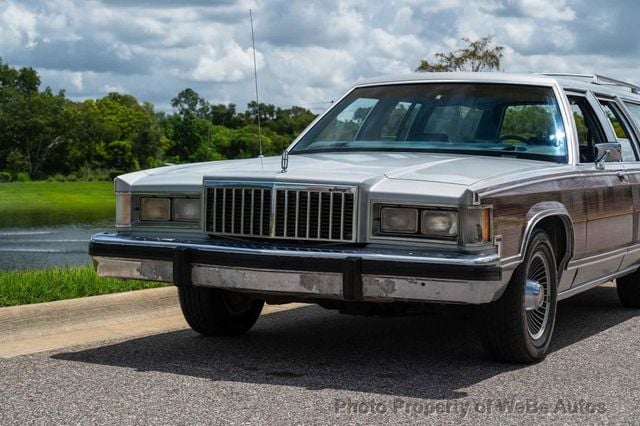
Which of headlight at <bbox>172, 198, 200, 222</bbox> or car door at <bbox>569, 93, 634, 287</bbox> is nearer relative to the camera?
headlight at <bbox>172, 198, 200, 222</bbox>

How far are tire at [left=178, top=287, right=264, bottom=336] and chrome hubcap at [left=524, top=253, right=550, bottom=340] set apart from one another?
67.6 inches

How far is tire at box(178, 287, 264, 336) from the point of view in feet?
23.5

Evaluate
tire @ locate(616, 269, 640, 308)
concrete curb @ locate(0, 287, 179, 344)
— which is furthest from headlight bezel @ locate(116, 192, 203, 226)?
tire @ locate(616, 269, 640, 308)

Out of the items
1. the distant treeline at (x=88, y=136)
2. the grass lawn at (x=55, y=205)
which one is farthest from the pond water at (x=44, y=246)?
the distant treeline at (x=88, y=136)

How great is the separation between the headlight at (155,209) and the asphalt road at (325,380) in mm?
817

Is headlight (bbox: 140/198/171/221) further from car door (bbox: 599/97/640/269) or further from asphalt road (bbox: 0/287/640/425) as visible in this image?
car door (bbox: 599/97/640/269)

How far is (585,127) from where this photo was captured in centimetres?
809

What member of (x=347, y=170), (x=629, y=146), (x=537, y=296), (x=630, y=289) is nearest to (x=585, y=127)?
(x=629, y=146)

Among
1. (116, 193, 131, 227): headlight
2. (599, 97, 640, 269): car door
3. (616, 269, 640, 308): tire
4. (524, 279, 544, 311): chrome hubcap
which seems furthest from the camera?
(616, 269, 640, 308): tire

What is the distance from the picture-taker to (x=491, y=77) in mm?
7789

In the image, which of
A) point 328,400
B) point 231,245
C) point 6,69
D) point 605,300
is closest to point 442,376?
point 328,400

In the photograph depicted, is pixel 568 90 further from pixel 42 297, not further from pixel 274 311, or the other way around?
pixel 42 297

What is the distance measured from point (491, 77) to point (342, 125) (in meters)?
1.07

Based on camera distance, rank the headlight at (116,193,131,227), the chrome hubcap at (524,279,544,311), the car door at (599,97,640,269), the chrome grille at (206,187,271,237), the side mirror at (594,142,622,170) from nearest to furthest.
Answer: the chrome grille at (206,187,271,237) → the chrome hubcap at (524,279,544,311) → the headlight at (116,193,131,227) → the side mirror at (594,142,622,170) → the car door at (599,97,640,269)
